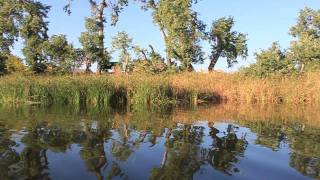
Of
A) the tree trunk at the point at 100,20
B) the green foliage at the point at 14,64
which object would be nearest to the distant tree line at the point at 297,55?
the tree trunk at the point at 100,20

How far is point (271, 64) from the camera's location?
29.8 metres

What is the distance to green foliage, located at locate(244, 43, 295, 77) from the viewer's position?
2846cm

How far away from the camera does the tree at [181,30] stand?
32.6 m

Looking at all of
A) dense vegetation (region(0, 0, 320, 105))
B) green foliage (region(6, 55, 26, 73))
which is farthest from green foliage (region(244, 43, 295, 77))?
green foliage (region(6, 55, 26, 73))

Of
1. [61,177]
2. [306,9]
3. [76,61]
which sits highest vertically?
[306,9]

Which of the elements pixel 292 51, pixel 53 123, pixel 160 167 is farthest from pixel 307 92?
pixel 160 167

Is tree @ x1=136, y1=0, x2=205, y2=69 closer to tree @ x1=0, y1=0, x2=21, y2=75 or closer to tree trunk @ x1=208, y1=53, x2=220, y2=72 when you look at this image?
tree trunk @ x1=208, y1=53, x2=220, y2=72

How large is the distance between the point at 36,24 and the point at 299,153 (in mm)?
29711

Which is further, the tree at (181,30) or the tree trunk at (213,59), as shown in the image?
the tree trunk at (213,59)

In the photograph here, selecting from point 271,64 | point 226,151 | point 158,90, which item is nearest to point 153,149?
point 226,151

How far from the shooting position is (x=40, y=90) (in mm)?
17484

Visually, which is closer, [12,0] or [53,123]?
[53,123]

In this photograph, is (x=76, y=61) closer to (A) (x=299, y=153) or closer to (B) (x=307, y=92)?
(B) (x=307, y=92)

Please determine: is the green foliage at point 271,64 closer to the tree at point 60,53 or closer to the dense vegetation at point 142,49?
the dense vegetation at point 142,49
